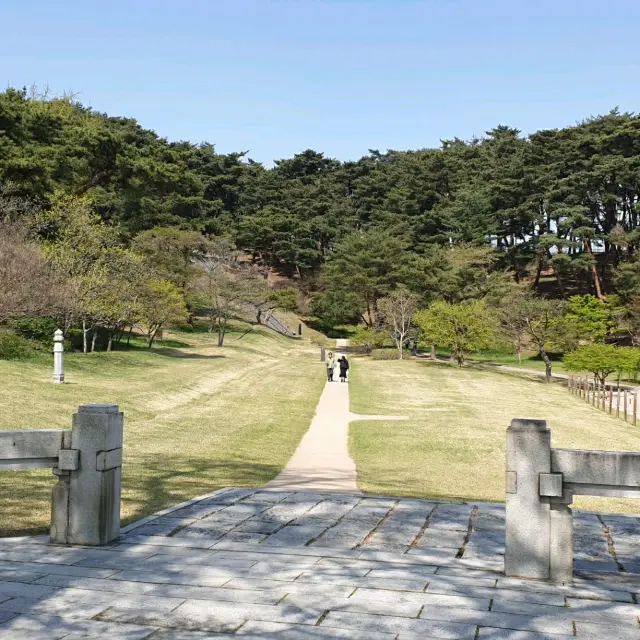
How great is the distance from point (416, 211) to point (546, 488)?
69.7 metres

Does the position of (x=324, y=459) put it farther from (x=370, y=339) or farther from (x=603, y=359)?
(x=370, y=339)

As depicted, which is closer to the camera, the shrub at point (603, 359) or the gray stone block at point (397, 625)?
the gray stone block at point (397, 625)

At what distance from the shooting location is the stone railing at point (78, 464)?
21.5 ft

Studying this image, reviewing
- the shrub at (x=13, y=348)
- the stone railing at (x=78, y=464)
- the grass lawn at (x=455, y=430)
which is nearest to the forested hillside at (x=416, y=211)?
the shrub at (x=13, y=348)

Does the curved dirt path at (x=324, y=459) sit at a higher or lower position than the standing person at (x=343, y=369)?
lower

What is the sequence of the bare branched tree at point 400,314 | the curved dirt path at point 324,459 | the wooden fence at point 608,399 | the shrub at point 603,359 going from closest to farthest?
the curved dirt path at point 324,459 < the wooden fence at point 608,399 < the shrub at point 603,359 < the bare branched tree at point 400,314

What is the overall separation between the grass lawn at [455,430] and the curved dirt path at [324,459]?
293 mm

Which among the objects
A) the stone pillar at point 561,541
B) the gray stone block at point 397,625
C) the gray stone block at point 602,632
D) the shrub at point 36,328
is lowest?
the gray stone block at point 397,625

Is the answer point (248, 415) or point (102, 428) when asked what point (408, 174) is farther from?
point (102, 428)

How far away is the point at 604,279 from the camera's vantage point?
2667 inches

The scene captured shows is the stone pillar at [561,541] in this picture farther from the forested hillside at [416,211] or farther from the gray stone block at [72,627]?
the forested hillside at [416,211]

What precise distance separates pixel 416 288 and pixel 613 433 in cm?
3704

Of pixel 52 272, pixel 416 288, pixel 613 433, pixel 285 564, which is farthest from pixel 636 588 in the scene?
pixel 416 288

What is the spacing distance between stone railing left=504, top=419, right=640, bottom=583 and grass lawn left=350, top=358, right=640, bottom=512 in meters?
5.22
